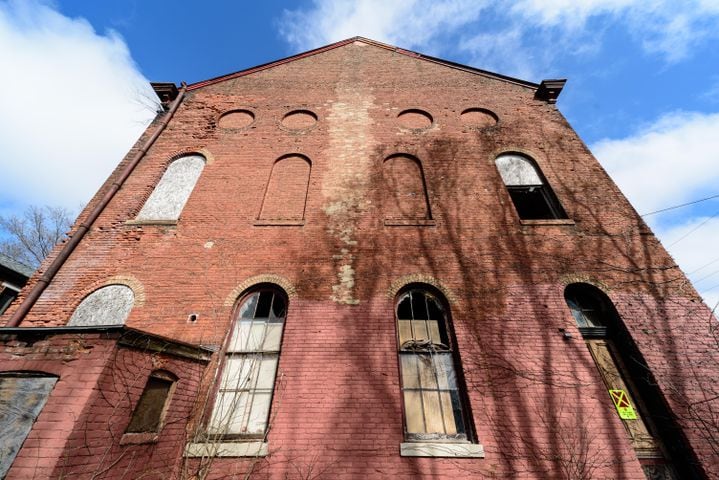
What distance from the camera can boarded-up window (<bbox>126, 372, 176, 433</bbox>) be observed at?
4.05 m

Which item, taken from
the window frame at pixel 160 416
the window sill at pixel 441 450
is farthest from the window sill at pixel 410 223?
the window frame at pixel 160 416

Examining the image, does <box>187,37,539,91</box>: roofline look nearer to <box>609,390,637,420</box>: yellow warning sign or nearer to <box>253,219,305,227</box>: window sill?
<box>253,219,305,227</box>: window sill

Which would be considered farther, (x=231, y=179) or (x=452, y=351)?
(x=231, y=179)

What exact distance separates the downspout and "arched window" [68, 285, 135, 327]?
2.44 ft

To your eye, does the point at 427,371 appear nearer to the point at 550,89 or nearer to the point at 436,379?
the point at 436,379

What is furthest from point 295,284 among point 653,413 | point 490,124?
point 490,124

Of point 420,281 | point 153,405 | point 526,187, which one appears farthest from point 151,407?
point 526,187

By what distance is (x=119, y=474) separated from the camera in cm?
369

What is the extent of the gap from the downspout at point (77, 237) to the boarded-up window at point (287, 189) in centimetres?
351

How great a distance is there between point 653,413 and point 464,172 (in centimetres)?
554

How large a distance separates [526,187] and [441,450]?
6.11m

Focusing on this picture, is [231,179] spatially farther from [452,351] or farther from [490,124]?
[490,124]

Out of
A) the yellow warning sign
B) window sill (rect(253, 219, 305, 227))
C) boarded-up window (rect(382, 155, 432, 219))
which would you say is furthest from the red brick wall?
the yellow warning sign

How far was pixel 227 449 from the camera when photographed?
14.5ft
